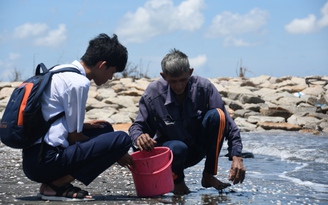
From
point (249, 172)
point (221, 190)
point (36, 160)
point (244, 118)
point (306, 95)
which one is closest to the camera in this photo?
point (36, 160)

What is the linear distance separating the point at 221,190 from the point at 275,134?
725 cm

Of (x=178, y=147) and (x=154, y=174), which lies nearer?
(x=154, y=174)

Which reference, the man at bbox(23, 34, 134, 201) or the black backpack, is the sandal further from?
the black backpack

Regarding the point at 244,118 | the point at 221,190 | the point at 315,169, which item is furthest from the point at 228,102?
the point at 221,190

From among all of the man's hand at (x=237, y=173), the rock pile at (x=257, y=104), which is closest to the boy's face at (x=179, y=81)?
the man's hand at (x=237, y=173)

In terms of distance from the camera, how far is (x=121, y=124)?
510 inches

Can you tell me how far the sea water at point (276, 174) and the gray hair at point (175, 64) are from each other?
0.98 metres

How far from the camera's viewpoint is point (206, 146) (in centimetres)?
553

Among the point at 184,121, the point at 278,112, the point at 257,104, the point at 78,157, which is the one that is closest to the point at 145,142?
the point at 184,121

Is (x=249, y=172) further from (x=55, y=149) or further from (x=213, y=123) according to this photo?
(x=55, y=149)

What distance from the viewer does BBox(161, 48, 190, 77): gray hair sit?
513 centimetres

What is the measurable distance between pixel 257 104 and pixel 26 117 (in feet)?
41.3

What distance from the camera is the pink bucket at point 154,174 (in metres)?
5.03

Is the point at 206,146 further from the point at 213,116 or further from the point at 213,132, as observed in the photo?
the point at 213,116
